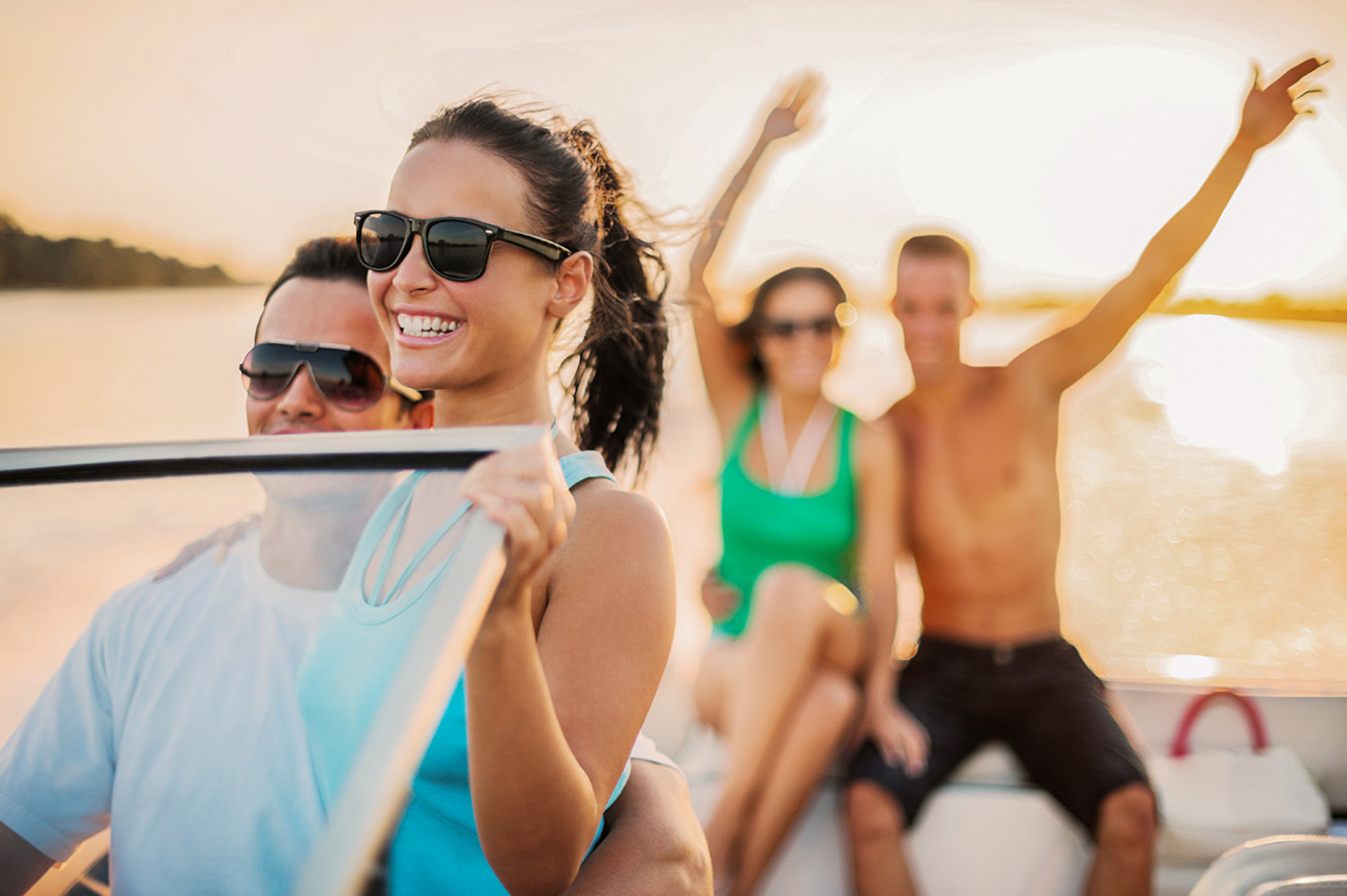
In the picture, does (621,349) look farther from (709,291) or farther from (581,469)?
(709,291)

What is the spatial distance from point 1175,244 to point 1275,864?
6.28 feet

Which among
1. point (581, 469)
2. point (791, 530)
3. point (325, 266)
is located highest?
point (325, 266)

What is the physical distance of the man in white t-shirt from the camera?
104 centimetres

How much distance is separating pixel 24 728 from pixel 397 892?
570 millimetres

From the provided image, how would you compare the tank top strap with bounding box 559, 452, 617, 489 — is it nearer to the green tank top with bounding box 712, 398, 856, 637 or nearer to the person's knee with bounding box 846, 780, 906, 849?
the person's knee with bounding box 846, 780, 906, 849

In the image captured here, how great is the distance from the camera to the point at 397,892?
1.01 m

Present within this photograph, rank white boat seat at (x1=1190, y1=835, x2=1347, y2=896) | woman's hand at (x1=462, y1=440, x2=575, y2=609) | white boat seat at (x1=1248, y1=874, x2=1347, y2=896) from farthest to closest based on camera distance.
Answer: white boat seat at (x1=1190, y1=835, x2=1347, y2=896)
white boat seat at (x1=1248, y1=874, x2=1347, y2=896)
woman's hand at (x1=462, y1=440, x2=575, y2=609)

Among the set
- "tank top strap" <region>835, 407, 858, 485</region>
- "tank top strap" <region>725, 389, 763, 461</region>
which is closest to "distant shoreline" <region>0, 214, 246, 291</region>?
"tank top strap" <region>725, 389, 763, 461</region>

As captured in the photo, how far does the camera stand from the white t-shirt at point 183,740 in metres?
1.03

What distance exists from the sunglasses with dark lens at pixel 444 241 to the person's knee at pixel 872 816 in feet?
5.66

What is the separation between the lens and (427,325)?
126 cm

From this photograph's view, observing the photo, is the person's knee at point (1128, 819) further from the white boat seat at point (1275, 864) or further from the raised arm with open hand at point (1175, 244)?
the raised arm with open hand at point (1175, 244)

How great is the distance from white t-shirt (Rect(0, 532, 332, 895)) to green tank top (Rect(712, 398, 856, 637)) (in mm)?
1848

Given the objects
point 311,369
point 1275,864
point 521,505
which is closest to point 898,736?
point 1275,864
